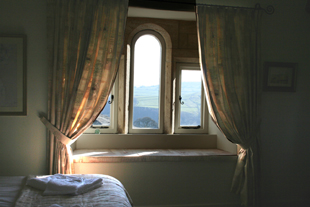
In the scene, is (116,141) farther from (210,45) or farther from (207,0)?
(207,0)

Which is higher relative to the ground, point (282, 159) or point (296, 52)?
point (296, 52)

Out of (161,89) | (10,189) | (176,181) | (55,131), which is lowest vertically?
(176,181)

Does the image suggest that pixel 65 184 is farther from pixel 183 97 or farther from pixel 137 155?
pixel 183 97

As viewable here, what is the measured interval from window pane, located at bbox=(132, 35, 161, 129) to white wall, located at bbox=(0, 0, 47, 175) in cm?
123

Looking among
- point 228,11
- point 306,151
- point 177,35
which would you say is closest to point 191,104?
point 177,35

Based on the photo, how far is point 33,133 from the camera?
277 cm

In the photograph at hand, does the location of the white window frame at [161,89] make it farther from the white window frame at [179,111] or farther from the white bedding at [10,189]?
the white bedding at [10,189]

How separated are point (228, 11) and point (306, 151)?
1.95 meters

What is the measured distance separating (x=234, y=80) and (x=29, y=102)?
220cm

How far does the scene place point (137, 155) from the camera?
2992 millimetres

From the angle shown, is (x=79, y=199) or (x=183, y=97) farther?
(x=183, y=97)

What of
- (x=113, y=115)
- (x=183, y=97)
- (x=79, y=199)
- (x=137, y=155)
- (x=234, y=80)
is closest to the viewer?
(x=79, y=199)

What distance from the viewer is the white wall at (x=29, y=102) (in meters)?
2.72

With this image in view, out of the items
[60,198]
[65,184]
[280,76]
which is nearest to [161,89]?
[280,76]
